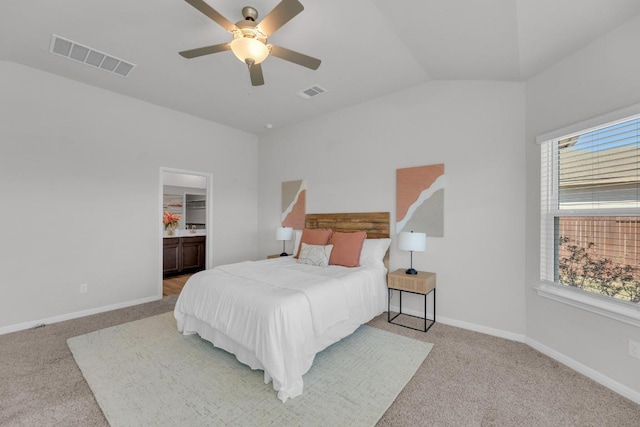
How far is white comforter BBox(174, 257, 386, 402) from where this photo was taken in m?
2.05

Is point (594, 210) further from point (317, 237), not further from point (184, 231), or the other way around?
point (184, 231)

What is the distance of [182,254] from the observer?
5871 mm

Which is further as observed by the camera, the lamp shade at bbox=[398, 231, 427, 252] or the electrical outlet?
the lamp shade at bbox=[398, 231, 427, 252]

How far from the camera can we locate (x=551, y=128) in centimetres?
264

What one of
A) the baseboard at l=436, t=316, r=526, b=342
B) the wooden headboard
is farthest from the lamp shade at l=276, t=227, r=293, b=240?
the baseboard at l=436, t=316, r=526, b=342

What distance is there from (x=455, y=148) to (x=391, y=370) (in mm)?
2602

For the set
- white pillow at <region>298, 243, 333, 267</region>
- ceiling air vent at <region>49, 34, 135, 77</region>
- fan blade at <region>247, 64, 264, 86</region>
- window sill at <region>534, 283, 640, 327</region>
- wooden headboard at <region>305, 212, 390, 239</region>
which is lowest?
window sill at <region>534, 283, 640, 327</region>

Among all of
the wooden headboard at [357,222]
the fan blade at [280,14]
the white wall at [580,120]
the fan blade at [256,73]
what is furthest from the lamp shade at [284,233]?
the white wall at [580,120]

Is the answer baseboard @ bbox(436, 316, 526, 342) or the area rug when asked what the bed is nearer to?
the area rug

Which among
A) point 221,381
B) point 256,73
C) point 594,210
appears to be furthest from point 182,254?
point 594,210

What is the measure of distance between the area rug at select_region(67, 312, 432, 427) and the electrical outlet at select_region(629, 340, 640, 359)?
4.81 feet

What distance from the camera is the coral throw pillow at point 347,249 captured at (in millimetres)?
3582

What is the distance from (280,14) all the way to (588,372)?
3.71 meters

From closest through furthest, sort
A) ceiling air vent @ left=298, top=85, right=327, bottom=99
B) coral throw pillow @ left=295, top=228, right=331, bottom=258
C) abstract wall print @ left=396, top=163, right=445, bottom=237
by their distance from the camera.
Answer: abstract wall print @ left=396, top=163, right=445, bottom=237 < ceiling air vent @ left=298, top=85, right=327, bottom=99 < coral throw pillow @ left=295, top=228, right=331, bottom=258
